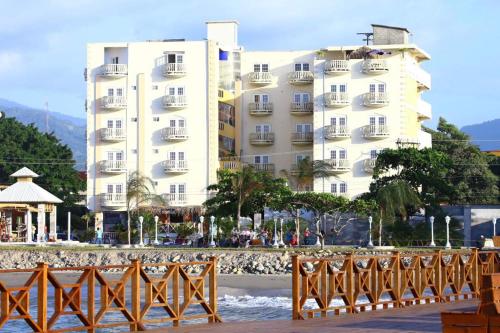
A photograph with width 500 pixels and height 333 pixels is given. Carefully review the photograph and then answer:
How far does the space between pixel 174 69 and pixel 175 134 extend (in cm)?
413

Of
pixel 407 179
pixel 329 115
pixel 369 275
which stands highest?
pixel 329 115

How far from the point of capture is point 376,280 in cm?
2047

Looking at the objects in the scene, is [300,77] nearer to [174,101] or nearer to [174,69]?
[174,69]

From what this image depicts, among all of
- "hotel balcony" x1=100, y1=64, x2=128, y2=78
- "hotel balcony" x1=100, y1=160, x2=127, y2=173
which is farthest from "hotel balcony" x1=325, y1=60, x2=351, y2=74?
"hotel balcony" x1=100, y1=160, x2=127, y2=173

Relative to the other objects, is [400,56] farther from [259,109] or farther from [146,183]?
[146,183]

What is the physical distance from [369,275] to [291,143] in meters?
53.8

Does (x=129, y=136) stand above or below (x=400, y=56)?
below

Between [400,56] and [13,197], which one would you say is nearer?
[13,197]

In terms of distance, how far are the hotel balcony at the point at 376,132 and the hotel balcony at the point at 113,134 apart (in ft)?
50.6

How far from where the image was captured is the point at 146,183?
71.0 metres

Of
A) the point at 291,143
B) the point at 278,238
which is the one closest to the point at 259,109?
the point at 291,143

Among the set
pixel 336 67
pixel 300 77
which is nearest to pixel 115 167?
pixel 300 77

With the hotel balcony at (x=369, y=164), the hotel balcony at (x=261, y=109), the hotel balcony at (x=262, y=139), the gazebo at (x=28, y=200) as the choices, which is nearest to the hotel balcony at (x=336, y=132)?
the hotel balcony at (x=369, y=164)

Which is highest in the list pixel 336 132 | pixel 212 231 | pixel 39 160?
pixel 336 132
